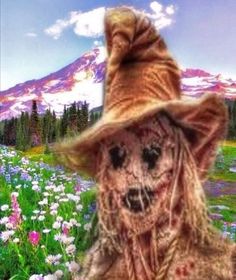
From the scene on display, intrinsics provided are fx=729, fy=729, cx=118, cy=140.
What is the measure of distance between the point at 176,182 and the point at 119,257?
17.7 inches

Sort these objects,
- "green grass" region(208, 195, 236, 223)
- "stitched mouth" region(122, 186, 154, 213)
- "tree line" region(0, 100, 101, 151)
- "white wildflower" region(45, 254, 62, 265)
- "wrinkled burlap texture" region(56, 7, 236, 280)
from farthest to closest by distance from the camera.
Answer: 1. "tree line" region(0, 100, 101, 151)
2. "green grass" region(208, 195, 236, 223)
3. "white wildflower" region(45, 254, 62, 265)
4. "wrinkled burlap texture" region(56, 7, 236, 280)
5. "stitched mouth" region(122, 186, 154, 213)

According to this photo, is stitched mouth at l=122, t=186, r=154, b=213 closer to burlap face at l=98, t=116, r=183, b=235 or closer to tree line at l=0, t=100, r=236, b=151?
burlap face at l=98, t=116, r=183, b=235

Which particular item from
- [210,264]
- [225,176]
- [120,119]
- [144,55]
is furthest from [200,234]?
[225,176]

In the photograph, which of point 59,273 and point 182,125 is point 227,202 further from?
point 182,125

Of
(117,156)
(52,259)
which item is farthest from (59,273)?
(117,156)

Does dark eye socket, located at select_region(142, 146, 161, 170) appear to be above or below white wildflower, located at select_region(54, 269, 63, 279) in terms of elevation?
above

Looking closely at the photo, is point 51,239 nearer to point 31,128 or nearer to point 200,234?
point 200,234

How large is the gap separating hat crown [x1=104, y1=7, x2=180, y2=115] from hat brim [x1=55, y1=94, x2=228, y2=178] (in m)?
0.09

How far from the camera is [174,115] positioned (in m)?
3.23

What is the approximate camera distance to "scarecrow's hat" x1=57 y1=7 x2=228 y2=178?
328cm

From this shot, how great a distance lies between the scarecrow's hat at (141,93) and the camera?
3279 millimetres

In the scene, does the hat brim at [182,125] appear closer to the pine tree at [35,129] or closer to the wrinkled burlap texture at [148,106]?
the wrinkled burlap texture at [148,106]

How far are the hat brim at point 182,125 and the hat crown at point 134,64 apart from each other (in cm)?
9

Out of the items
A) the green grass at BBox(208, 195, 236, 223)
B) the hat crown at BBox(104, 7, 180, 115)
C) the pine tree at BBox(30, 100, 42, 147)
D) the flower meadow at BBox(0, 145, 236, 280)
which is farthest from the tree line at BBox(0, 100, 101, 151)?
the hat crown at BBox(104, 7, 180, 115)
